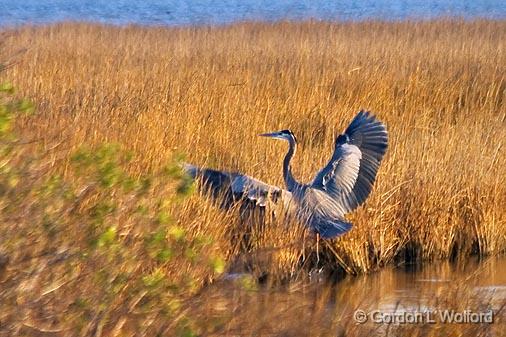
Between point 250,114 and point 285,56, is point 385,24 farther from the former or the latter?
point 250,114

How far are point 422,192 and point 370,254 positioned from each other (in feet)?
1.77

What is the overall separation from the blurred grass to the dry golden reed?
0.02 meters

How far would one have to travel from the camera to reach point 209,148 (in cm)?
666

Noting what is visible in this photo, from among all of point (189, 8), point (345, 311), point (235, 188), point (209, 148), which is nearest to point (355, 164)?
point (235, 188)

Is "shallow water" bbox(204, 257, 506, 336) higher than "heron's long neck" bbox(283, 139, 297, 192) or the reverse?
the reverse

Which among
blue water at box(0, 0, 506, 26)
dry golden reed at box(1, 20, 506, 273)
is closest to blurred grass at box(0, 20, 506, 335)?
dry golden reed at box(1, 20, 506, 273)

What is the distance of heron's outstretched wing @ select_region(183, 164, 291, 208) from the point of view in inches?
210

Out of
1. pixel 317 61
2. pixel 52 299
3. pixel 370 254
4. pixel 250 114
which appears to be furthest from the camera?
pixel 317 61

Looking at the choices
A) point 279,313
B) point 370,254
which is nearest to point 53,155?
point 279,313

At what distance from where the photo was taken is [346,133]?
5918 mm

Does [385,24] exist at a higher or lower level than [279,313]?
higher

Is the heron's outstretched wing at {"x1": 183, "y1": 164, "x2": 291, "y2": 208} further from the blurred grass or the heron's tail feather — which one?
the heron's tail feather

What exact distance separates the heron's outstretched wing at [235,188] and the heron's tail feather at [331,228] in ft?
0.75

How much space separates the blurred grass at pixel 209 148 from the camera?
111 inches
